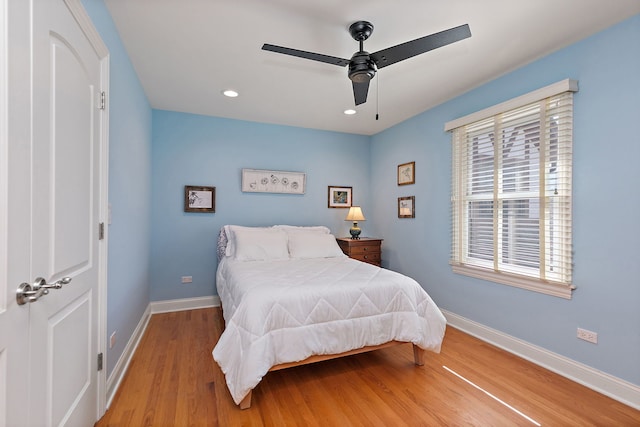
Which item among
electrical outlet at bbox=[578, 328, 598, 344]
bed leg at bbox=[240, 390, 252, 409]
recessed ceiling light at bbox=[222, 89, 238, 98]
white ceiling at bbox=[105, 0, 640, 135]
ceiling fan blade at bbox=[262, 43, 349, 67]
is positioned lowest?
bed leg at bbox=[240, 390, 252, 409]

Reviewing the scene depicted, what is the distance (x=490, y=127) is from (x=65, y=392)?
3.59m

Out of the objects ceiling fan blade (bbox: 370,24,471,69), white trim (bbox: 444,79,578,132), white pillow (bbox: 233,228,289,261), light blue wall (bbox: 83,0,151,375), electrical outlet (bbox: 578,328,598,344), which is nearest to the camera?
ceiling fan blade (bbox: 370,24,471,69)

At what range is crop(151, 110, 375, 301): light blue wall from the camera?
3.69m

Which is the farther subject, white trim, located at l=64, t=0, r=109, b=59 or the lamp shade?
the lamp shade

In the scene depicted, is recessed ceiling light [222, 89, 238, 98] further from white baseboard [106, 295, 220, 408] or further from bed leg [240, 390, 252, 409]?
bed leg [240, 390, 252, 409]

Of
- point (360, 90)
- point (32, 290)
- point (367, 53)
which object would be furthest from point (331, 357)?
point (367, 53)

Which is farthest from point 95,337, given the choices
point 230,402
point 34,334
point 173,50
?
point 173,50

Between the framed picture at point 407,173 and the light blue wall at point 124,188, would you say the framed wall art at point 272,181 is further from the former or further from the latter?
the framed picture at point 407,173

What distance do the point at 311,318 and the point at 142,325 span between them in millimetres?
2079

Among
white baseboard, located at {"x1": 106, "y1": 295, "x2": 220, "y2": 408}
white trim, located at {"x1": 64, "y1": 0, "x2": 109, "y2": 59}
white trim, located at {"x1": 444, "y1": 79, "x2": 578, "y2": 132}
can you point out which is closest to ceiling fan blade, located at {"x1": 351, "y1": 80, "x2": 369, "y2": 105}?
white trim, located at {"x1": 444, "y1": 79, "x2": 578, "y2": 132}

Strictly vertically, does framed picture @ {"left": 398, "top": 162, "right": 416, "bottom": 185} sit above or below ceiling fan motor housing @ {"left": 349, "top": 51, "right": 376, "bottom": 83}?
below

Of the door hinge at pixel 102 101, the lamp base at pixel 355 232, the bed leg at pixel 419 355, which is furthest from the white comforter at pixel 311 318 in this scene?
the lamp base at pixel 355 232

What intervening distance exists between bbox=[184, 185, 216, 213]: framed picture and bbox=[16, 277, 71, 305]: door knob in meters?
2.78

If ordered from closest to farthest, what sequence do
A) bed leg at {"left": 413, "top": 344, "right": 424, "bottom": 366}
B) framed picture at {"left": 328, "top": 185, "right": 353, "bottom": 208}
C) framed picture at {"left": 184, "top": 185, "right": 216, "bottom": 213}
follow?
1. bed leg at {"left": 413, "top": 344, "right": 424, "bottom": 366}
2. framed picture at {"left": 184, "top": 185, "right": 216, "bottom": 213}
3. framed picture at {"left": 328, "top": 185, "right": 353, "bottom": 208}
